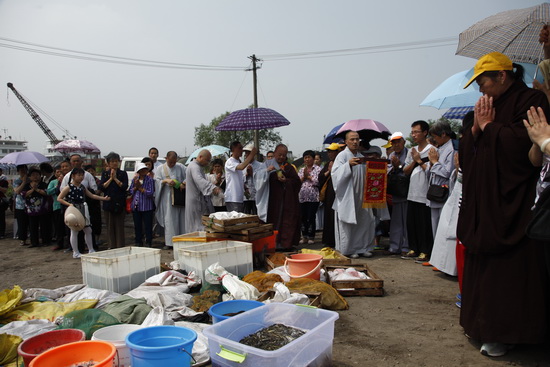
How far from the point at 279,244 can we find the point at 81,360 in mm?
5430

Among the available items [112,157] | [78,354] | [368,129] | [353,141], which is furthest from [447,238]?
[112,157]

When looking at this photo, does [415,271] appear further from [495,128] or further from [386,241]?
[495,128]

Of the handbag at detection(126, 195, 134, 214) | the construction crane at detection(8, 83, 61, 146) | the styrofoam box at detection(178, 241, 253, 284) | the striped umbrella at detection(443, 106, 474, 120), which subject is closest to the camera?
the styrofoam box at detection(178, 241, 253, 284)

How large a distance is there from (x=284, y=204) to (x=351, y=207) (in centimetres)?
155

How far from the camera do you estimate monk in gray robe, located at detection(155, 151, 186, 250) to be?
8.15 m

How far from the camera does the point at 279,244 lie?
779 centimetres

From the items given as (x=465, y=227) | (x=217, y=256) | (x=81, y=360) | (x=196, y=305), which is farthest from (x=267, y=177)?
(x=81, y=360)

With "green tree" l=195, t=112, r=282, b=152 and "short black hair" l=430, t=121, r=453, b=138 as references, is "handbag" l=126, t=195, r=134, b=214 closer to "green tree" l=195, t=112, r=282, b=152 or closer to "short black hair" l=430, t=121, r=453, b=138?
"short black hair" l=430, t=121, r=453, b=138

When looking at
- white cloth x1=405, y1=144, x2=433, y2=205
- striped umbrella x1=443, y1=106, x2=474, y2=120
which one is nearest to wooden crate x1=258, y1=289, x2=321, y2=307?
white cloth x1=405, y1=144, x2=433, y2=205

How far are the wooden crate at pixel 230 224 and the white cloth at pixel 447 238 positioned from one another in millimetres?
2658

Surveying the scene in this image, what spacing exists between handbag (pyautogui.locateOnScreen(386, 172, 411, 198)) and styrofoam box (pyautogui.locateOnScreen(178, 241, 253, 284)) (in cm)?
Answer: 286

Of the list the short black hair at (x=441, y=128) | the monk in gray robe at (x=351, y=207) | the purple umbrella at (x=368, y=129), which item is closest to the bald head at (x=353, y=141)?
the monk in gray robe at (x=351, y=207)

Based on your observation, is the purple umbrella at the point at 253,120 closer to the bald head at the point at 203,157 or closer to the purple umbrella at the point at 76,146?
the bald head at the point at 203,157

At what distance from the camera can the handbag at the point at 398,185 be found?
22.3 feet
